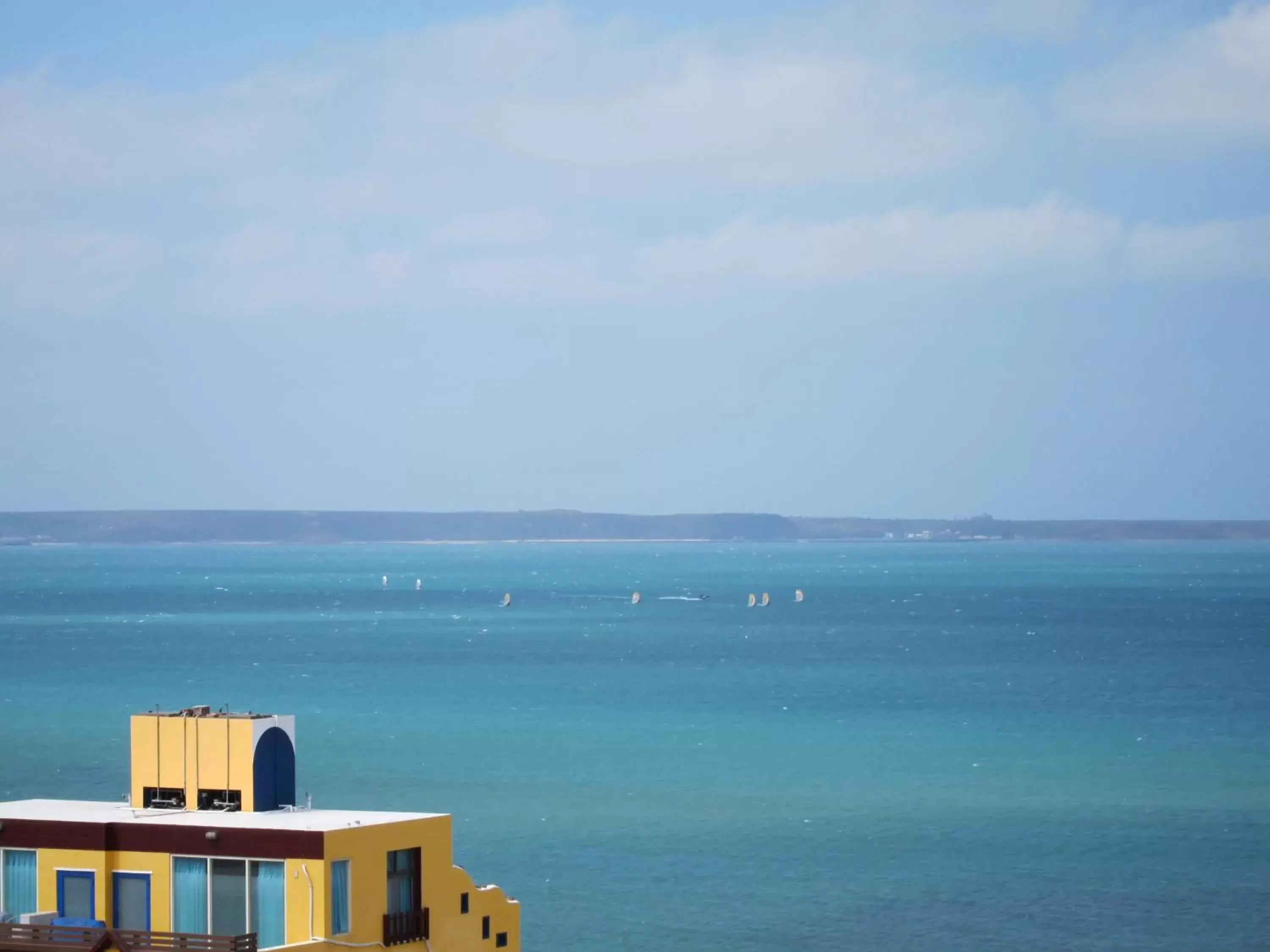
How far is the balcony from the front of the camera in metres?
19.9

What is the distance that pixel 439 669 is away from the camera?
452 ft

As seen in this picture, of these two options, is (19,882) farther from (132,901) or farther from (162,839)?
(162,839)

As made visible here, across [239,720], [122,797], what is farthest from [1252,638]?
[239,720]

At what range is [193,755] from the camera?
23656 millimetres

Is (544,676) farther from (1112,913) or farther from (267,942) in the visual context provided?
(267,942)

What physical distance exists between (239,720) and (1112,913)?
35.1m

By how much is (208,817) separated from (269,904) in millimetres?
1582

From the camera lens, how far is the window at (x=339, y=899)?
2148 centimetres

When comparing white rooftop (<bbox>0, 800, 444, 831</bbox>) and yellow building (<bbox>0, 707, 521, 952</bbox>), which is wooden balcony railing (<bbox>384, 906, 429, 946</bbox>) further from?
white rooftop (<bbox>0, 800, 444, 831</bbox>)

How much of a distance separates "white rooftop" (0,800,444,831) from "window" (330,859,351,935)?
1.34 ft

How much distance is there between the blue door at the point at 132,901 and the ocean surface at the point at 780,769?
27268 millimetres

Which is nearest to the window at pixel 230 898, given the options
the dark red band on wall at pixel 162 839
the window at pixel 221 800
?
the dark red band on wall at pixel 162 839

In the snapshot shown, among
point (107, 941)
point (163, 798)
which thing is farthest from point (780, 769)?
point (107, 941)

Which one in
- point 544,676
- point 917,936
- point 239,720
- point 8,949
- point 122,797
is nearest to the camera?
point 8,949
